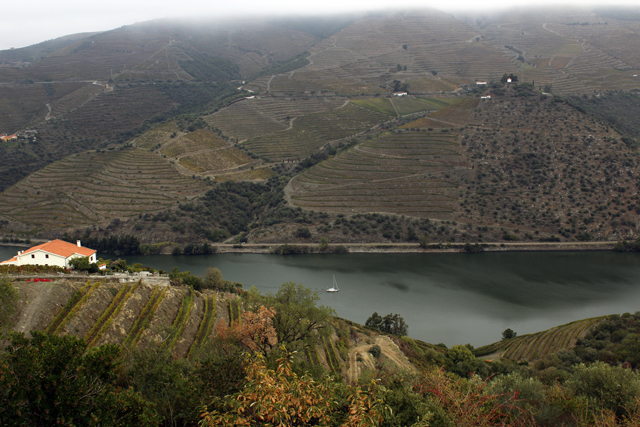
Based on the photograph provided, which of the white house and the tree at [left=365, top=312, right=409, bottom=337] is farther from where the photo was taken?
the tree at [left=365, top=312, right=409, bottom=337]

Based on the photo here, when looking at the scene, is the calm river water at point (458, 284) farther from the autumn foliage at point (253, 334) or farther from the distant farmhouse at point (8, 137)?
the distant farmhouse at point (8, 137)

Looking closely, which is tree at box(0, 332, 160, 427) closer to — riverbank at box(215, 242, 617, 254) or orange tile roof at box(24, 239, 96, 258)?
orange tile roof at box(24, 239, 96, 258)

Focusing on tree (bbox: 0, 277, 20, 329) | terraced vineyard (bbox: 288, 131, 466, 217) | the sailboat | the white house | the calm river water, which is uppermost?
tree (bbox: 0, 277, 20, 329)

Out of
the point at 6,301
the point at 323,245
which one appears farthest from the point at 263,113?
the point at 6,301

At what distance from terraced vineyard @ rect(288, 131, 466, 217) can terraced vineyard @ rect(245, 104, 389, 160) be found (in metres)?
9.48

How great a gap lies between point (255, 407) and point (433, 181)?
61.7 meters

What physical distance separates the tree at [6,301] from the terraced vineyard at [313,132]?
6282 centimetres

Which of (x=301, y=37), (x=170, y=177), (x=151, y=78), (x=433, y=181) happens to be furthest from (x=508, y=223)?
(x=301, y=37)

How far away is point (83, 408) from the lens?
320 inches

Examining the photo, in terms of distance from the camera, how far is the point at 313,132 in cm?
8638

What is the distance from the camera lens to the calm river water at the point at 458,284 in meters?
38.8

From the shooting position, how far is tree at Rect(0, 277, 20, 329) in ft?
55.3

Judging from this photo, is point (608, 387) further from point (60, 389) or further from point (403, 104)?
point (403, 104)

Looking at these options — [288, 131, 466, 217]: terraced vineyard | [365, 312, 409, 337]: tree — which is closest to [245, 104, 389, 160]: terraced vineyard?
[288, 131, 466, 217]: terraced vineyard
